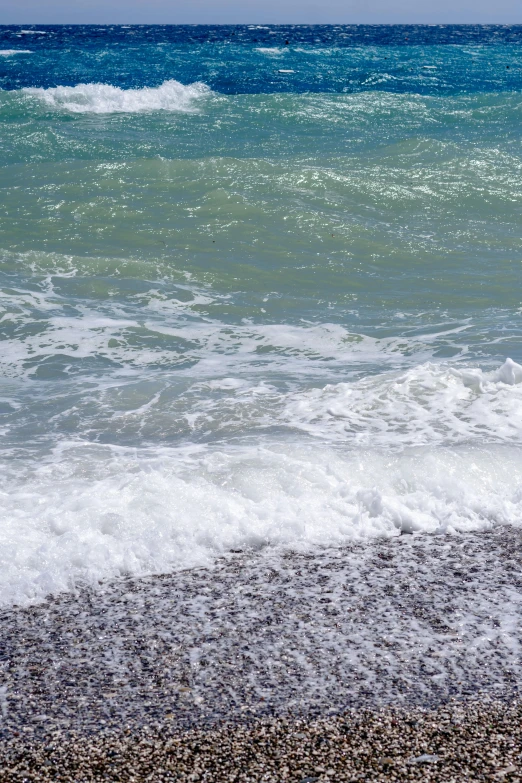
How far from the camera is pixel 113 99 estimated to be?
77.9 feet

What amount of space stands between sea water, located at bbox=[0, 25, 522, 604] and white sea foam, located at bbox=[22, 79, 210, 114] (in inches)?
156

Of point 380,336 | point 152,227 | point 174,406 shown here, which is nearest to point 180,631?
point 174,406

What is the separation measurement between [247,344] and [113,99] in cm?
1856

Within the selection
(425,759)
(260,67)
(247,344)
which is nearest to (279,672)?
(425,759)

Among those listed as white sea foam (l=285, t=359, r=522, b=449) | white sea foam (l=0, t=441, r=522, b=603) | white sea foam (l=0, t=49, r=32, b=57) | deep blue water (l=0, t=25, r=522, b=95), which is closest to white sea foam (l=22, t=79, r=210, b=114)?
deep blue water (l=0, t=25, r=522, b=95)

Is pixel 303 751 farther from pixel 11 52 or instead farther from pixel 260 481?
pixel 11 52

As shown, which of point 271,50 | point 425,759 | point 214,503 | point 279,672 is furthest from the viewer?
point 271,50

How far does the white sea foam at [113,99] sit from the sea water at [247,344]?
3.95 metres

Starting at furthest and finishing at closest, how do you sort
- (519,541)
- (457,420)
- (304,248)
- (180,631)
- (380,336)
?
(304,248) → (380,336) → (457,420) → (519,541) → (180,631)

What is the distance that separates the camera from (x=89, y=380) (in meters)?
6.75

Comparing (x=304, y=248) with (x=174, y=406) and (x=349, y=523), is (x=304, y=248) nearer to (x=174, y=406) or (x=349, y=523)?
(x=174, y=406)

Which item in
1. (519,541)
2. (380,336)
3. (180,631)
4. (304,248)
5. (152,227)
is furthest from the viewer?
(152,227)

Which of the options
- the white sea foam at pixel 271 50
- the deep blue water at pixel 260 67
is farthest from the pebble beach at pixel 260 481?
the white sea foam at pixel 271 50

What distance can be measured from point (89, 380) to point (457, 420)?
302 centimetres
